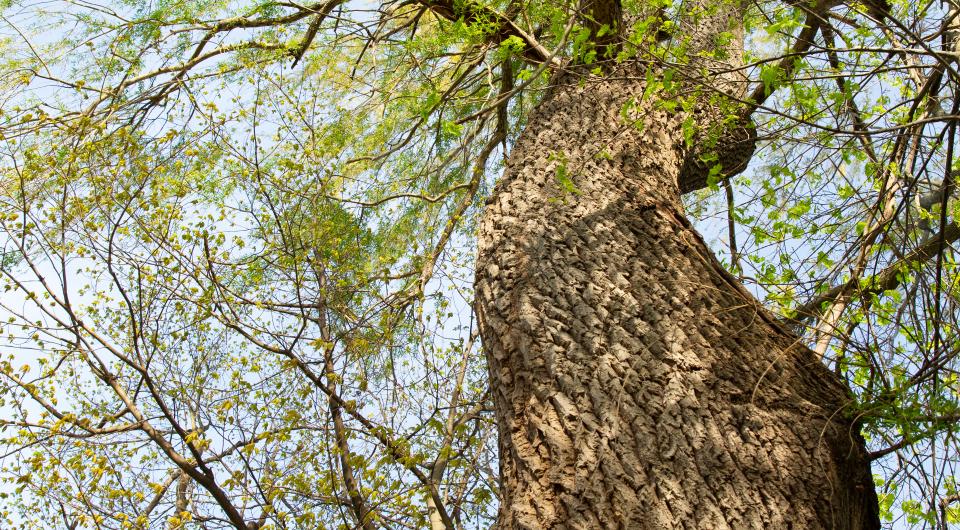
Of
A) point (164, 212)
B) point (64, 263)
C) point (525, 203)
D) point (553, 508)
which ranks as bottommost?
point (553, 508)

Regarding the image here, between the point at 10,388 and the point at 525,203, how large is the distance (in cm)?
234

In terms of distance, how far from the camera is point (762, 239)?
2525 mm

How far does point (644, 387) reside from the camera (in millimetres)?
1680

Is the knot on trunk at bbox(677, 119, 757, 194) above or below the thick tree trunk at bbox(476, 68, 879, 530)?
above

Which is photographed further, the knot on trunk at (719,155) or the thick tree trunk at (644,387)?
the knot on trunk at (719,155)

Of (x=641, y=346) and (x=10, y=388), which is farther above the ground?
(x=10, y=388)

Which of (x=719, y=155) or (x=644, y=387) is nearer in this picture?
(x=644, y=387)

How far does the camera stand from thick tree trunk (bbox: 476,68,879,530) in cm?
149

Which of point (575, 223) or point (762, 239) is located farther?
point (762, 239)

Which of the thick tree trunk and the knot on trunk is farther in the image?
the knot on trunk

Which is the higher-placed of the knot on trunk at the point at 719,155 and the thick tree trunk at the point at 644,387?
the knot on trunk at the point at 719,155

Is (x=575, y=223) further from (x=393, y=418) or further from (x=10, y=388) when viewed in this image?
(x=10, y=388)

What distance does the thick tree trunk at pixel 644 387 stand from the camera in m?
1.49

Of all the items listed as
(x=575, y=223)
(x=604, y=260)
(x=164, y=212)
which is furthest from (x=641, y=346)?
(x=164, y=212)
